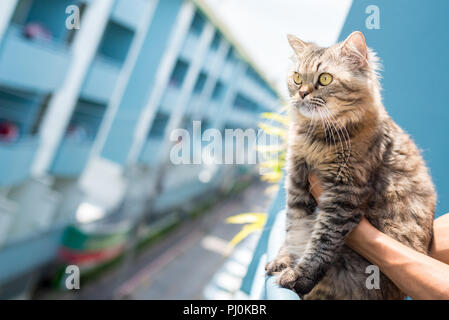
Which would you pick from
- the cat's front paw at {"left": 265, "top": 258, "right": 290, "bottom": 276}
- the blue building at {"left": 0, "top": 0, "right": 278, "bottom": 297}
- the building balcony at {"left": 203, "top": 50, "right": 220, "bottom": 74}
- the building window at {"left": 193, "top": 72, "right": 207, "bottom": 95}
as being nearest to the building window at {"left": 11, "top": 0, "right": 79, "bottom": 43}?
the blue building at {"left": 0, "top": 0, "right": 278, "bottom": 297}

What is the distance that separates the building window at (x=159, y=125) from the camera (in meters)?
8.23

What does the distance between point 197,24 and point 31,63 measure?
583 centimetres

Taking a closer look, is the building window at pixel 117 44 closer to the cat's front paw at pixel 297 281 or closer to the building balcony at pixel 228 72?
the building balcony at pixel 228 72

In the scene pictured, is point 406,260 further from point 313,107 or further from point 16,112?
point 16,112

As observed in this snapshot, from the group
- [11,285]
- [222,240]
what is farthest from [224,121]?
[11,285]

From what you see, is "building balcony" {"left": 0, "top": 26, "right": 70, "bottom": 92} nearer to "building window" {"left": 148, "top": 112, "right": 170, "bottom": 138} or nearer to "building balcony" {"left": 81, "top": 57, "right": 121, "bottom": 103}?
"building balcony" {"left": 81, "top": 57, "right": 121, "bottom": 103}

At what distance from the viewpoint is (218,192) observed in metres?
12.5

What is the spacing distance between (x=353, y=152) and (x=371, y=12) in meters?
0.63

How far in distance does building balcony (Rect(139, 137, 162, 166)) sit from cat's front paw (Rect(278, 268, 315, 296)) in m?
6.83

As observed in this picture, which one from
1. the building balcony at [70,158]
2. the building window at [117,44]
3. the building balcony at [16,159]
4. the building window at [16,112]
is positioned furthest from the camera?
the building window at [117,44]

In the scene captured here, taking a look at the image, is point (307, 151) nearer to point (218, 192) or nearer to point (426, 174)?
point (426, 174)

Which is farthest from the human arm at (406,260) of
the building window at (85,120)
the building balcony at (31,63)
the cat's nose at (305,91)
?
the building window at (85,120)

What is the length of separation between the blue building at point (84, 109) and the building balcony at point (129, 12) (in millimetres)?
16

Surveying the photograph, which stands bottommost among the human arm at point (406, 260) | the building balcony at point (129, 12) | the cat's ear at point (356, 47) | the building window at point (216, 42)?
the human arm at point (406, 260)
